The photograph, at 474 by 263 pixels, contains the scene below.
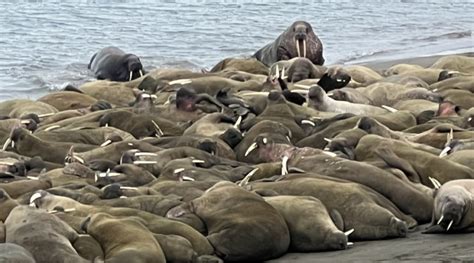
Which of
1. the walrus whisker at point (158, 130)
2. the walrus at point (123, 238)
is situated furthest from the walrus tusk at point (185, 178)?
the walrus whisker at point (158, 130)

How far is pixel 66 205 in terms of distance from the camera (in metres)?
6.37

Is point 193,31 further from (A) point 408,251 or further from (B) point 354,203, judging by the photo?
(A) point 408,251

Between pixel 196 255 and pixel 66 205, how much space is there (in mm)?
984

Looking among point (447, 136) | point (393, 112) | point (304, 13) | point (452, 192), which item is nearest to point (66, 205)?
point (452, 192)

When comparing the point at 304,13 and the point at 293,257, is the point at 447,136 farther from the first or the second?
the point at 304,13

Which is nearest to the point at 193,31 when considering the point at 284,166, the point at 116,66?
the point at 116,66

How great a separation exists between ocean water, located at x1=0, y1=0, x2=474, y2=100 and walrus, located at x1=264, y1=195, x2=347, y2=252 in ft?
28.3

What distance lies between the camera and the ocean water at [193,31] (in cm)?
1744

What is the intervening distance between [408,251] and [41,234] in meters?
1.91

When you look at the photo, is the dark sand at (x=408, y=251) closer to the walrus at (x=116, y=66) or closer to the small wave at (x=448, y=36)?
the walrus at (x=116, y=66)

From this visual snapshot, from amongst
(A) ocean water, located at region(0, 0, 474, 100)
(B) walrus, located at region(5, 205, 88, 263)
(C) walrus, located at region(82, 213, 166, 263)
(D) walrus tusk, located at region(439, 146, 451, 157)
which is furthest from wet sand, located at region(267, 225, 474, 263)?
(A) ocean water, located at region(0, 0, 474, 100)

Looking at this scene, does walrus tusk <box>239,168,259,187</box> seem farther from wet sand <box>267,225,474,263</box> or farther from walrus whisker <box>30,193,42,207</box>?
walrus whisker <box>30,193,42,207</box>

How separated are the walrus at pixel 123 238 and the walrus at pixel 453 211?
168cm

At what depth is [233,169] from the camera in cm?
752
